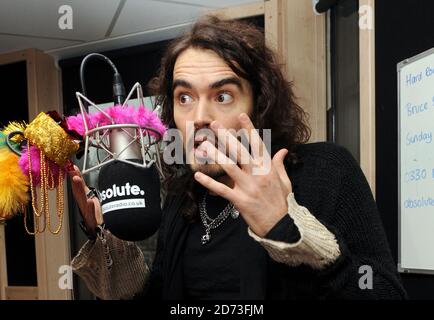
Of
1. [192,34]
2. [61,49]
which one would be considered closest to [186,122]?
[192,34]

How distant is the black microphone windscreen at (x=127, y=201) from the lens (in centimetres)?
63

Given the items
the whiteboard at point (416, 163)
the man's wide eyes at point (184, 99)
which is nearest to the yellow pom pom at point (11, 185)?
the man's wide eyes at point (184, 99)

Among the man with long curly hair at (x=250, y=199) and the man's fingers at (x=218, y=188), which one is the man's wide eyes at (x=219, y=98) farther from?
the man's fingers at (x=218, y=188)

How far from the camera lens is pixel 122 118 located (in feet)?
2.17

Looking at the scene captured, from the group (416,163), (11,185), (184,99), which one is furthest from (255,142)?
(416,163)

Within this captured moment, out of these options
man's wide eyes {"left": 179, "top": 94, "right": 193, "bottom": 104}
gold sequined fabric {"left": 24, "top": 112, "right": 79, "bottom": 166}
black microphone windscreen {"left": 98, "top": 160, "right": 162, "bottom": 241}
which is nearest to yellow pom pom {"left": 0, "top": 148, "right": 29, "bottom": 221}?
gold sequined fabric {"left": 24, "top": 112, "right": 79, "bottom": 166}

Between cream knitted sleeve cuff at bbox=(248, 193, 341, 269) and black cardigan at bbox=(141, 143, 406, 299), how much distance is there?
0.02 metres

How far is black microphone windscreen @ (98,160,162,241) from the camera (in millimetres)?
630

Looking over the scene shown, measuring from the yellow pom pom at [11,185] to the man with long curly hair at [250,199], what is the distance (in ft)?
0.28

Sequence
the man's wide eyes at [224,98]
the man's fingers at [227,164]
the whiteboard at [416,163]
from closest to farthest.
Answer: the man's fingers at [227,164] → the man's wide eyes at [224,98] → the whiteboard at [416,163]

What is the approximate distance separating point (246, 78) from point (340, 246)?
1.33 feet

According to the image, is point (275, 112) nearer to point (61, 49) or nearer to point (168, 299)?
point (168, 299)

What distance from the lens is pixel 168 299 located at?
2.86 ft
